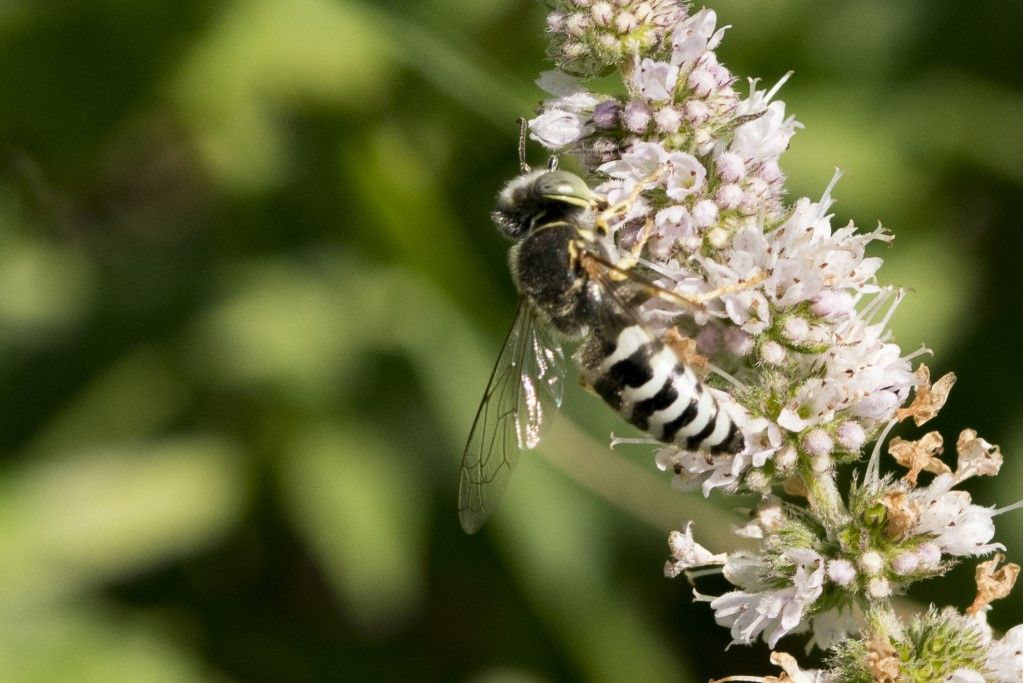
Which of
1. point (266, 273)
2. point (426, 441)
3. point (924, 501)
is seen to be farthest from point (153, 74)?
point (924, 501)

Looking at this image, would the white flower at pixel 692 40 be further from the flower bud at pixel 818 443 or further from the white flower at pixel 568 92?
the flower bud at pixel 818 443

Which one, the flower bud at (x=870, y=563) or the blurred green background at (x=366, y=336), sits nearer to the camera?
the flower bud at (x=870, y=563)

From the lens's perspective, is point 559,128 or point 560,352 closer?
point 559,128

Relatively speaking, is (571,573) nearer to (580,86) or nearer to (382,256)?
(382,256)

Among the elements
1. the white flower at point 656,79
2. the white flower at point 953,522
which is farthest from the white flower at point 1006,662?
the white flower at point 656,79

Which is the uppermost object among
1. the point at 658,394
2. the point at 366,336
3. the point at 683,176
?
the point at 683,176

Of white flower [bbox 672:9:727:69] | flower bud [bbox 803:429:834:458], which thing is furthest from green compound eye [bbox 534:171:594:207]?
flower bud [bbox 803:429:834:458]

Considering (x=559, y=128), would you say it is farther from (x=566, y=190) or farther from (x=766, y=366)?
(x=766, y=366)

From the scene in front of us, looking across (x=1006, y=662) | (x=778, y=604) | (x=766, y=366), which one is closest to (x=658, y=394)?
(x=766, y=366)
